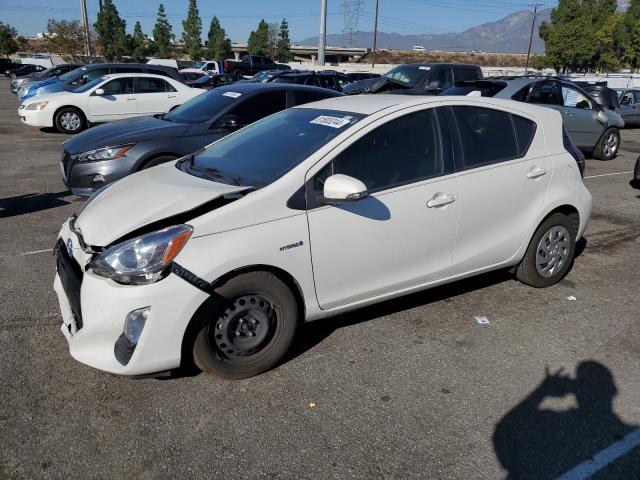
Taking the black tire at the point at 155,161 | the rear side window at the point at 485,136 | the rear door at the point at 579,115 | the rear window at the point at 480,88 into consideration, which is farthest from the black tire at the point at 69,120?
the rear side window at the point at 485,136

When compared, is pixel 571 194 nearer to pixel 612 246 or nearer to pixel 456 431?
pixel 612 246

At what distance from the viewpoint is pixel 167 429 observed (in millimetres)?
2988

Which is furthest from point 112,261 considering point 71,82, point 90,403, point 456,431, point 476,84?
point 71,82

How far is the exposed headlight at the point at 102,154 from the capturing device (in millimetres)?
6516

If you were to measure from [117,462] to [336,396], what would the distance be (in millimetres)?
1234

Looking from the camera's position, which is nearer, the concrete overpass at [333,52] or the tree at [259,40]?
the tree at [259,40]

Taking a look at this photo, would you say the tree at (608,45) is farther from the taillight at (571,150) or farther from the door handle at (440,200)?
the door handle at (440,200)

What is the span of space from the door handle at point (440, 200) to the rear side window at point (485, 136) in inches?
12.6

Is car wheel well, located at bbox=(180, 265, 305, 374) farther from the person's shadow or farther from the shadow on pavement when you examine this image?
the shadow on pavement

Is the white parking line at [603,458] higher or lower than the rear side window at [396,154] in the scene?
lower

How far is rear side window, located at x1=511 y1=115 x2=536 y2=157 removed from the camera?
4.55 m

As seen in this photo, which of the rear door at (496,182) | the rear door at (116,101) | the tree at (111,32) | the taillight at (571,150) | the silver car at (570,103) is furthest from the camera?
the tree at (111,32)

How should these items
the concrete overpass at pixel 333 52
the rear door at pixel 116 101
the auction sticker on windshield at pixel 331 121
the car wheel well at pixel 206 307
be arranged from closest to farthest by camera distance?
the car wheel well at pixel 206 307 → the auction sticker on windshield at pixel 331 121 → the rear door at pixel 116 101 → the concrete overpass at pixel 333 52

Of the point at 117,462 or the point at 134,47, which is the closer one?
the point at 117,462
